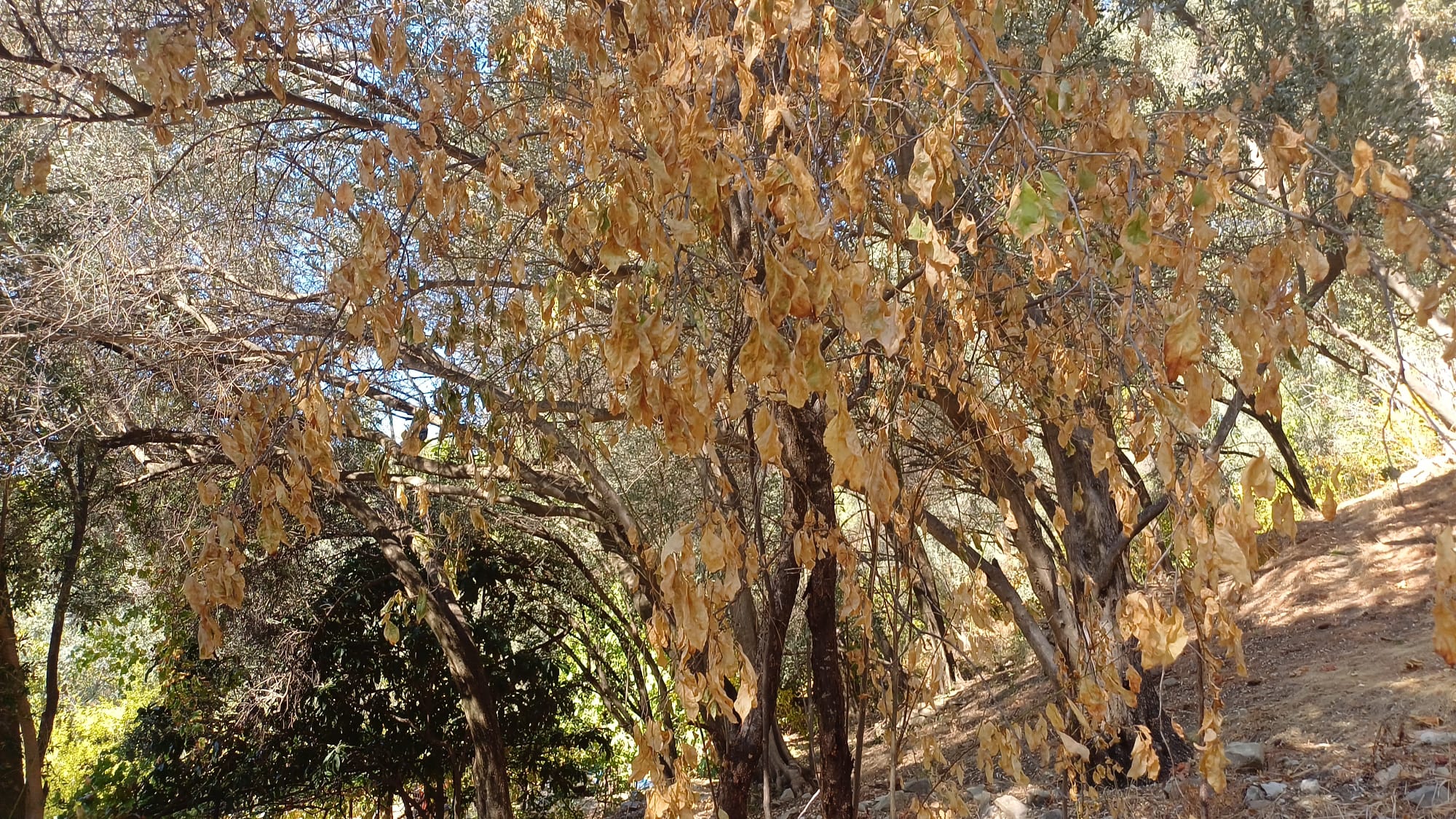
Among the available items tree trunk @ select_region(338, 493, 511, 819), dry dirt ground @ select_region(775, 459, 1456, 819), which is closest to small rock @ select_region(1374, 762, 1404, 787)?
dry dirt ground @ select_region(775, 459, 1456, 819)

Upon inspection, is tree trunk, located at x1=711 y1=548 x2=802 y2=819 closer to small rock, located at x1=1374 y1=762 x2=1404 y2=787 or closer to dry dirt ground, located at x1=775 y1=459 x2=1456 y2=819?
dry dirt ground, located at x1=775 y1=459 x2=1456 y2=819

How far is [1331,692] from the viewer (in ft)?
19.2

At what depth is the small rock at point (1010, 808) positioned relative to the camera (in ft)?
16.5

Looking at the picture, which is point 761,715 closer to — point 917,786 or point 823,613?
point 823,613

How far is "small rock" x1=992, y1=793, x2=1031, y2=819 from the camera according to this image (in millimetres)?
5031

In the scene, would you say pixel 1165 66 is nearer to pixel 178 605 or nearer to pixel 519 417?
pixel 519 417

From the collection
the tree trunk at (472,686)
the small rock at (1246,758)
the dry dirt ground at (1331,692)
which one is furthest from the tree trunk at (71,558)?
the small rock at (1246,758)

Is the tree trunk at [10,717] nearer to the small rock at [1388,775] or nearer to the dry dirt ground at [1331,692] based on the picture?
the dry dirt ground at [1331,692]

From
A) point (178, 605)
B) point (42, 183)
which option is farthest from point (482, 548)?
point (42, 183)

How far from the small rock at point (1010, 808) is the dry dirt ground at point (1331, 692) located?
4cm

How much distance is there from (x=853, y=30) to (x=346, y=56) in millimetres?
2760

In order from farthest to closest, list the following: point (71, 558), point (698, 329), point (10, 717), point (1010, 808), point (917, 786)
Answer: point (917, 786)
point (10, 717)
point (71, 558)
point (1010, 808)
point (698, 329)

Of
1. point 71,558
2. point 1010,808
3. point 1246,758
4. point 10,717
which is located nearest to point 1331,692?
point 1246,758

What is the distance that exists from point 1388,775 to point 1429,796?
39 centimetres
